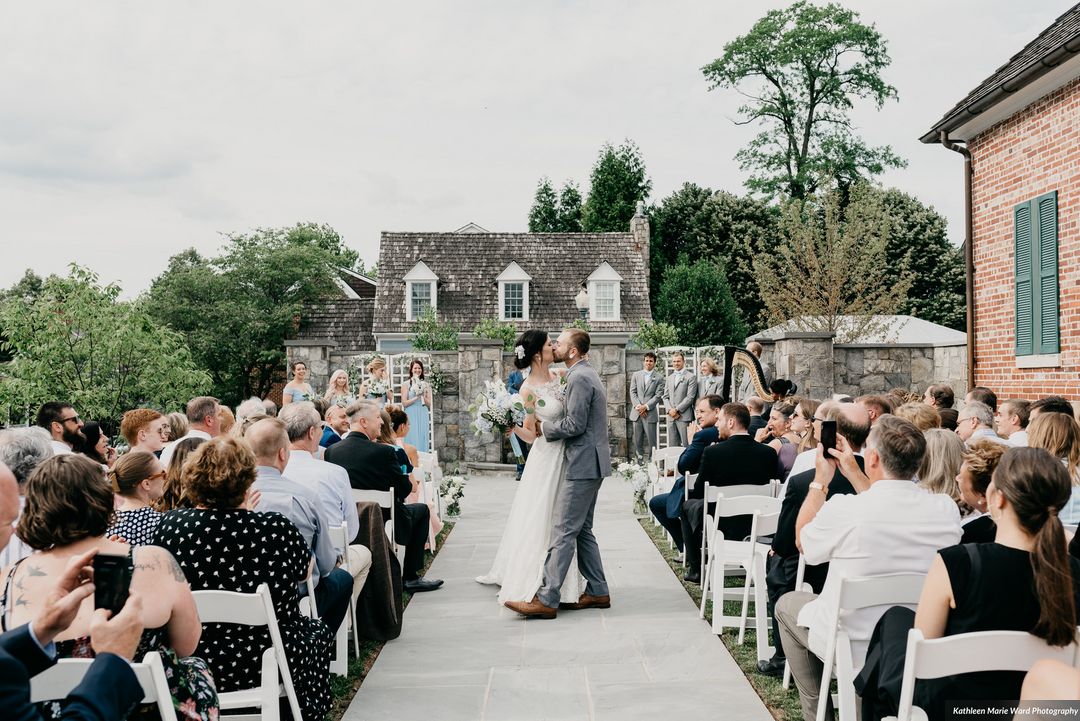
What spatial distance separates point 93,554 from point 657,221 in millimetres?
38179

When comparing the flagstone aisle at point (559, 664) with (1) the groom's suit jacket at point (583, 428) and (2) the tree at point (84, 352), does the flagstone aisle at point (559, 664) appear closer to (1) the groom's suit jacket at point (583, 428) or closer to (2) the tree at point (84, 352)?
(1) the groom's suit jacket at point (583, 428)

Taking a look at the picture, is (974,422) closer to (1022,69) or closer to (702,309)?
(1022,69)

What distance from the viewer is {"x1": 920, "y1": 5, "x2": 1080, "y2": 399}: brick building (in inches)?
418

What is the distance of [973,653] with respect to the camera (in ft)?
9.83

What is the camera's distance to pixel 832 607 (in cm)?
407

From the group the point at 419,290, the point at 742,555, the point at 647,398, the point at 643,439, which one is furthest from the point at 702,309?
the point at 742,555

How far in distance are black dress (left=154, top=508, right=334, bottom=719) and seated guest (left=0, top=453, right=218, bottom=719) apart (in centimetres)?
84

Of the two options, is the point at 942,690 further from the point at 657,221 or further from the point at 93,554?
the point at 657,221

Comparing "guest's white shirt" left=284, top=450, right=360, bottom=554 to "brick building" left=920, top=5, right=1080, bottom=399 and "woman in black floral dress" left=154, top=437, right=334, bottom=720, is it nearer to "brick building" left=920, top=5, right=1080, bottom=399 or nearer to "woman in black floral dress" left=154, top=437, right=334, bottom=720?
"woman in black floral dress" left=154, top=437, right=334, bottom=720

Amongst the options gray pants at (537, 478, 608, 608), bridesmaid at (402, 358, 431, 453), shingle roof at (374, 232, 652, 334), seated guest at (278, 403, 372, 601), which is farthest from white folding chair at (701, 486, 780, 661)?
shingle roof at (374, 232, 652, 334)

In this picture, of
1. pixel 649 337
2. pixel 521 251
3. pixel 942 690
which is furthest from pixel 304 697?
pixel 521 251

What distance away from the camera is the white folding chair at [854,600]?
382cm

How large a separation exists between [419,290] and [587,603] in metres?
27.2

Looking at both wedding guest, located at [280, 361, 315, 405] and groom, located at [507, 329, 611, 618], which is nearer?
groom, located at [507, 329, 611, 618]
